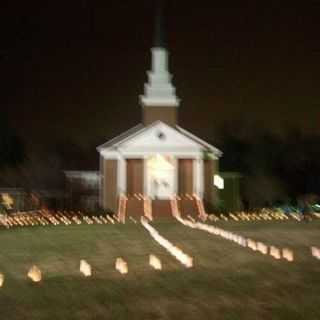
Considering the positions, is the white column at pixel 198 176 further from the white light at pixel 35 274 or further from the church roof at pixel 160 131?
the white light at pixel 35 274

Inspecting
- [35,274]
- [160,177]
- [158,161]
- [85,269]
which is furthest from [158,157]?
[35,274]

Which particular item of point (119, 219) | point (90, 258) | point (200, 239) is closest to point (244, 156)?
point (119, 219)

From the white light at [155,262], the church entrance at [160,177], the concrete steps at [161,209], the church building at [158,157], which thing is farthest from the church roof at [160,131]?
the white light at [155,262]

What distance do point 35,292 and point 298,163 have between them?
4472cm

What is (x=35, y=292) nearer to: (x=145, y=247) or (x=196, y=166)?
(x=145, y=247)

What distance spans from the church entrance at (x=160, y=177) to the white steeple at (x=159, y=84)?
3.09m

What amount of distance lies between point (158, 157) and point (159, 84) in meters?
4.03

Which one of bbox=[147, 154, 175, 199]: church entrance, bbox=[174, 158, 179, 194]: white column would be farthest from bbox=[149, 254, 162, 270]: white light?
bbox=[174, 158, 179, 194]: white column

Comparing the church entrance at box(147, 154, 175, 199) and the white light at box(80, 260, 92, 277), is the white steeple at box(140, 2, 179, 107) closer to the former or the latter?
the church entrance at box(147, 154, 175, 199)

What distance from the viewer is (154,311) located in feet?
40.7

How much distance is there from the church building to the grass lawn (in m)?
17.3

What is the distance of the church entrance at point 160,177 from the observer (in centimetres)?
4347

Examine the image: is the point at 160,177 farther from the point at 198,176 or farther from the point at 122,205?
the point at 122,205

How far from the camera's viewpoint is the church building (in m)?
43.4
